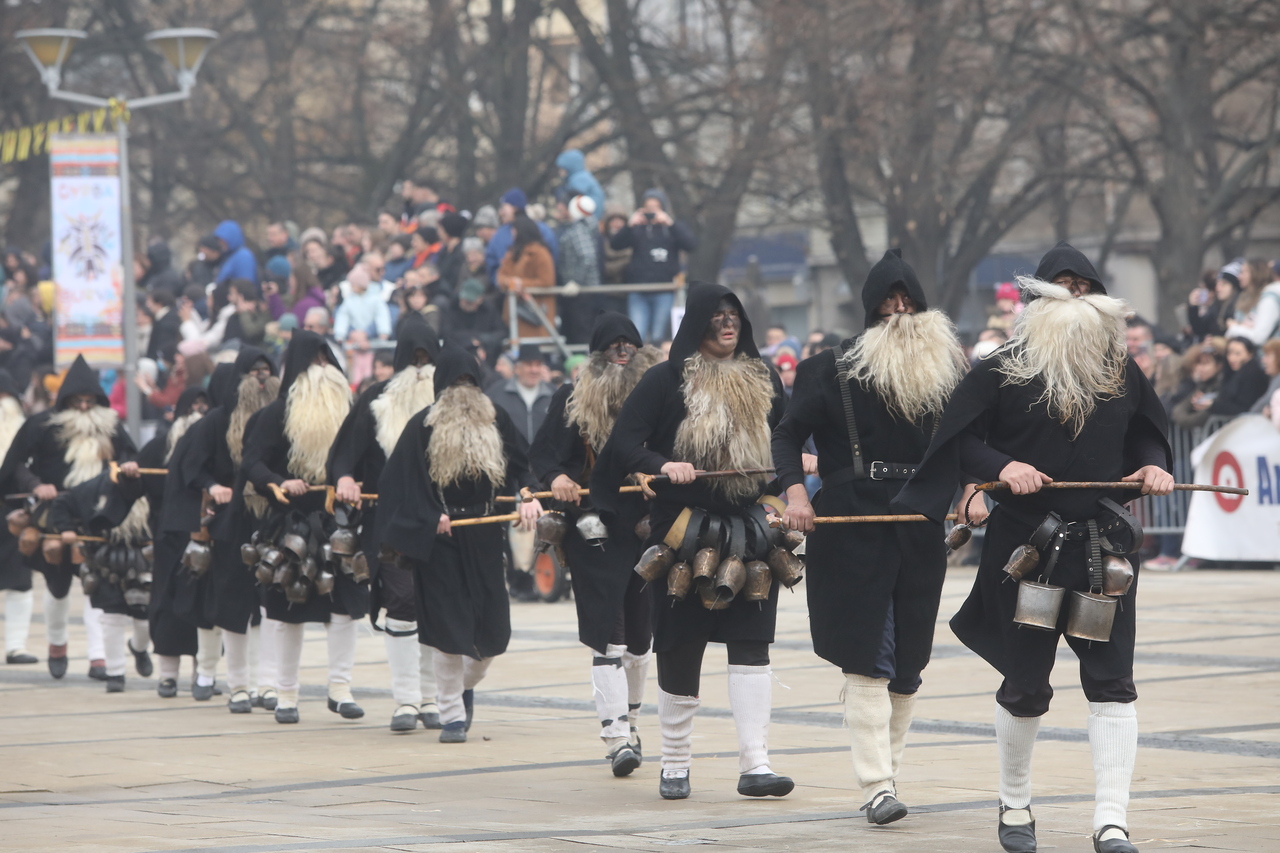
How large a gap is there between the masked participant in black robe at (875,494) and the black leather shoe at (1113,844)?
1099 mm

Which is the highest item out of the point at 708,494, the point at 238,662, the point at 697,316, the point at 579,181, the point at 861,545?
the point at 579,181

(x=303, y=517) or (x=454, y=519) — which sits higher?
(x=454, y=519)

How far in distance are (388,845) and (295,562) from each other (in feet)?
14.7

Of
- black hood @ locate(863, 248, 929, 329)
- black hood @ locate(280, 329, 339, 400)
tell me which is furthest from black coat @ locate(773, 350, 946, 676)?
black hood @ locate(280, 329, 339, 400)

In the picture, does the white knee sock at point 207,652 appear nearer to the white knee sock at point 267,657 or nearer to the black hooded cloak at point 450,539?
the white knee sock at point 267,657

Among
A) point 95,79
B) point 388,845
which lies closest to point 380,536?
point 388,845

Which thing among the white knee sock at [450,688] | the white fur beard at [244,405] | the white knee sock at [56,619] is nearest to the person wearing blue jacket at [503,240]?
the white knee sock at [56,619]

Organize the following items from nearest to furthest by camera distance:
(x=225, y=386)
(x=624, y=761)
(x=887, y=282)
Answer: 1. (x=887, y=282)
2. (x=624, y=761)
3. (x=225, y=386)

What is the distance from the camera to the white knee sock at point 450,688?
395 inches

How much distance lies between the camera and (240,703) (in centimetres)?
1166

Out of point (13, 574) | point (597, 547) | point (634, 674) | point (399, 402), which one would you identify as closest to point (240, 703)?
point (399, 402)

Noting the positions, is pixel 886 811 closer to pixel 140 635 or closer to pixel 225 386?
pixel 225 386

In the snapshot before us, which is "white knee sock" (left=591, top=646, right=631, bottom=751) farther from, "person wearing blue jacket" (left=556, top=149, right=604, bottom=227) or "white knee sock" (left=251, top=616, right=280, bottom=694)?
"person wearing blue jacket" (left=556, top=149, right=604, bottom=227)

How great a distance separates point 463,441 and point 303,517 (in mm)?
1603
